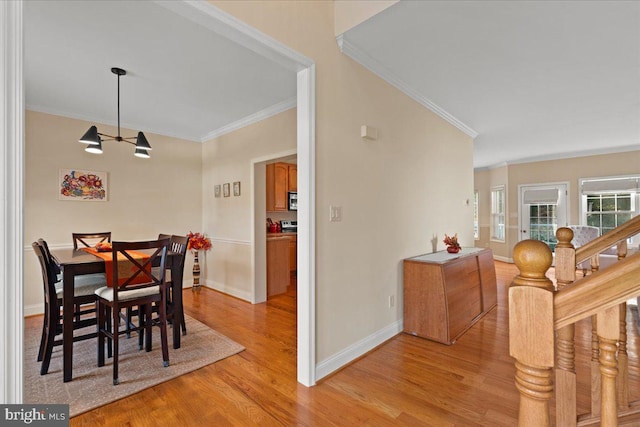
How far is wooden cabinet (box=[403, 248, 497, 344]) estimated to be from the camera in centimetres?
281

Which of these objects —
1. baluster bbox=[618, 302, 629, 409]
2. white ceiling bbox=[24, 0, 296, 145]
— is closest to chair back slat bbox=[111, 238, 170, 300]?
white ceiling bbox=[24, 0, 296, 145]

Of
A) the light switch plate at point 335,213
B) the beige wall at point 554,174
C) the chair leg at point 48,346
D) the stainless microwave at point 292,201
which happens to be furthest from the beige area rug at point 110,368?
the beige wall at point 554,174

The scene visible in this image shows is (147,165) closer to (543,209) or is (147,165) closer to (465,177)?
(465,177)

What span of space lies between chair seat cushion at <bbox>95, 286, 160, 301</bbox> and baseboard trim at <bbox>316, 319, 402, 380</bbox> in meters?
1.49

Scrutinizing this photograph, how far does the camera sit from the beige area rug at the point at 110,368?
77.7 inches

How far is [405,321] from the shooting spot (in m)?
3.09

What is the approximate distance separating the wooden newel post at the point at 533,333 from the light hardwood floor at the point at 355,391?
1.26 m

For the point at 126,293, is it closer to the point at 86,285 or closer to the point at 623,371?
the point at 86,285

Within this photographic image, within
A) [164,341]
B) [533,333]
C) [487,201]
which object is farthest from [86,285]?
[487,201]

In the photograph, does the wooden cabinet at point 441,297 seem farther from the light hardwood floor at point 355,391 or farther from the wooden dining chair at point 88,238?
the wooden dining chair at point 88,238

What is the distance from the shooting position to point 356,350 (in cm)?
252

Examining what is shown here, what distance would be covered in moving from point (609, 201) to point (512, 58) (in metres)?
5.66

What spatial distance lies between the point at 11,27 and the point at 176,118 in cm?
334

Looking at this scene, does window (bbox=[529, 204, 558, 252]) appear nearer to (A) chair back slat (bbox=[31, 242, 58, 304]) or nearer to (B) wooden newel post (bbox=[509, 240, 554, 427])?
Answer: (B) wooden newel post (bbox=[509, 240, 554, 427])
